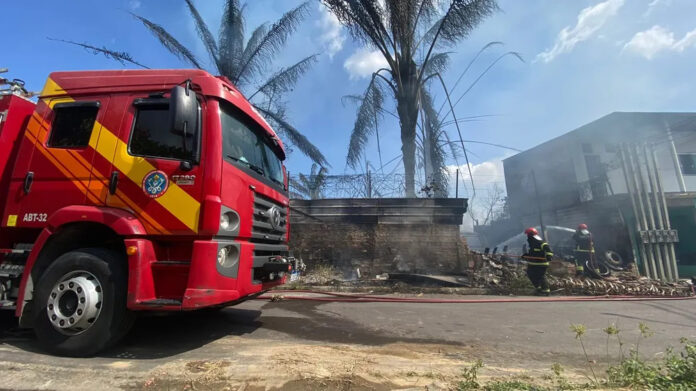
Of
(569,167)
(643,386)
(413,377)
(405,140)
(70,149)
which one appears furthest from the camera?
(569,167)

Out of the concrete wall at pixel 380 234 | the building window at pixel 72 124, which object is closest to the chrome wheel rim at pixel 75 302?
the building window at pixel 72 124

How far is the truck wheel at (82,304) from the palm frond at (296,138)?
1007cm

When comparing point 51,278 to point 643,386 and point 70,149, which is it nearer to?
point 70,149

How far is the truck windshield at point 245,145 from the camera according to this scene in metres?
3.66

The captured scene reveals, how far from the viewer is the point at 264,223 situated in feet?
13.0

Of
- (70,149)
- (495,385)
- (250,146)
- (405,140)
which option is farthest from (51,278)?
(405,140)

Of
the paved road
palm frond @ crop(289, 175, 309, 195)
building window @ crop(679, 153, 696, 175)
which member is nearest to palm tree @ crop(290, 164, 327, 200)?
palm frond @ crop(289, 175, 309, 195)

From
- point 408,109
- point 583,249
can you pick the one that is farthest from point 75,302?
point 583,249

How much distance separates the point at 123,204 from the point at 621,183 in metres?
20.9

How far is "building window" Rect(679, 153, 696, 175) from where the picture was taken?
17922 millimetres

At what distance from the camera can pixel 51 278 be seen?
10.9 ft

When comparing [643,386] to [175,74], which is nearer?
[643,386]

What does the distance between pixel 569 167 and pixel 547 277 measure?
12.3 metres

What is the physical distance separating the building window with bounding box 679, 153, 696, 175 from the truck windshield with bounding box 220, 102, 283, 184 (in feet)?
74.6
